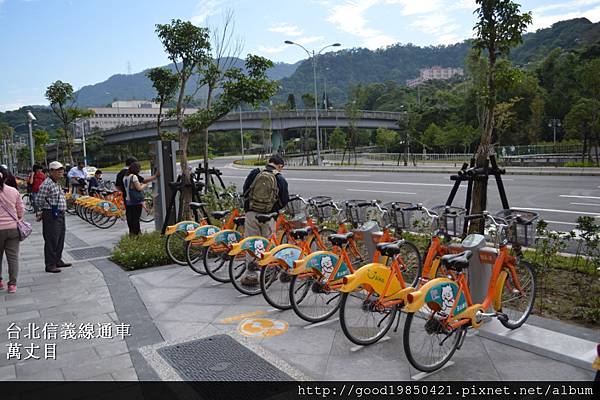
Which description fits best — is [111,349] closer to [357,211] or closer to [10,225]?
[10,225]

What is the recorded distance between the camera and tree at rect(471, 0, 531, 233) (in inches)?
254

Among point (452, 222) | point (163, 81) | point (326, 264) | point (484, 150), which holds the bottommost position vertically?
point (326, 264)

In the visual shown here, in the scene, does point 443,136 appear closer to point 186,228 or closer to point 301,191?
point 301,191

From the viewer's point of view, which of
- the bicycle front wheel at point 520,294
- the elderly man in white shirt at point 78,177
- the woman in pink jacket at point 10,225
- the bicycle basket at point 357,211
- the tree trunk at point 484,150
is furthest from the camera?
the elderly man in white shirt at point 78,177

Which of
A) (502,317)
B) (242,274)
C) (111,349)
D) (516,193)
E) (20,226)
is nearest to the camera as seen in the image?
(502,317)

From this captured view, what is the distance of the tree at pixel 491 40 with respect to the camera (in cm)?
645

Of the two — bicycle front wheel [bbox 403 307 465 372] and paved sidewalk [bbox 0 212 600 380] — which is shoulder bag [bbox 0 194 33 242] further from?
bicycle front wheel [bbox 403 307 465 372]

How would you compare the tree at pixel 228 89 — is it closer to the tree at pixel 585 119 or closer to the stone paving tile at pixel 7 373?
the stone paving tile at pixel 7 373

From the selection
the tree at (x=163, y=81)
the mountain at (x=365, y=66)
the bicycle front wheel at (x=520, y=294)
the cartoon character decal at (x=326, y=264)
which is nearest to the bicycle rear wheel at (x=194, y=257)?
the cartoon character decal at (x=326, y=264)

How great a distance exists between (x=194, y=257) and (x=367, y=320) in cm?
366

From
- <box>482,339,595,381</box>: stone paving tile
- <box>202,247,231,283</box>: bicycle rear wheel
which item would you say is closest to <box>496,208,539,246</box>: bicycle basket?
<box>482,339,595,381</box>: stone paving tile

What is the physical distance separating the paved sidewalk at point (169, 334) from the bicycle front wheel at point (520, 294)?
1.15 feet

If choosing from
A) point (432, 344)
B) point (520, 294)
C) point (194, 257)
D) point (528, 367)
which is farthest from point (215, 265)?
point (528, 367)

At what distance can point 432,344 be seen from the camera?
396cm
